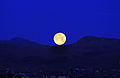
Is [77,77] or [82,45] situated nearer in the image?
[77,77]

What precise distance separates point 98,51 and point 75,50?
383 centimetres

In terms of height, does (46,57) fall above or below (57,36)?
below

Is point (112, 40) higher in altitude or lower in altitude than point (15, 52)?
higher

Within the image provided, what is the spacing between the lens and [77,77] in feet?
24.9

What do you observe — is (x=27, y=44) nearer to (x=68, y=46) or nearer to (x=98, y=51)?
(x=68, y=46)

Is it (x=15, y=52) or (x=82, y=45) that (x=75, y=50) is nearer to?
(x=82, y=45)

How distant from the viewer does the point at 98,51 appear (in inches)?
1252

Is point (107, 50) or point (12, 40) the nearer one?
point (107, 50)

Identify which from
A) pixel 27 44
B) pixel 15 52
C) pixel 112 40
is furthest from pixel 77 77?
pixel 27 44

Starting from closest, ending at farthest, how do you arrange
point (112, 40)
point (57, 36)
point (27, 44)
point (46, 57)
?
point (57, 36) → point (46, 57) → point (112, 40) → point (27, 44)

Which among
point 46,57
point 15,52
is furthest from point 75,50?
point 15,52

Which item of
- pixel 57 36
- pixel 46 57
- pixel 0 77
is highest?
pixel 57 36

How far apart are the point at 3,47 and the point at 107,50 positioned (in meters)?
18.7

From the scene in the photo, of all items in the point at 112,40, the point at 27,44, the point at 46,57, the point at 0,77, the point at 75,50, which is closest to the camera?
the point at 0,77
